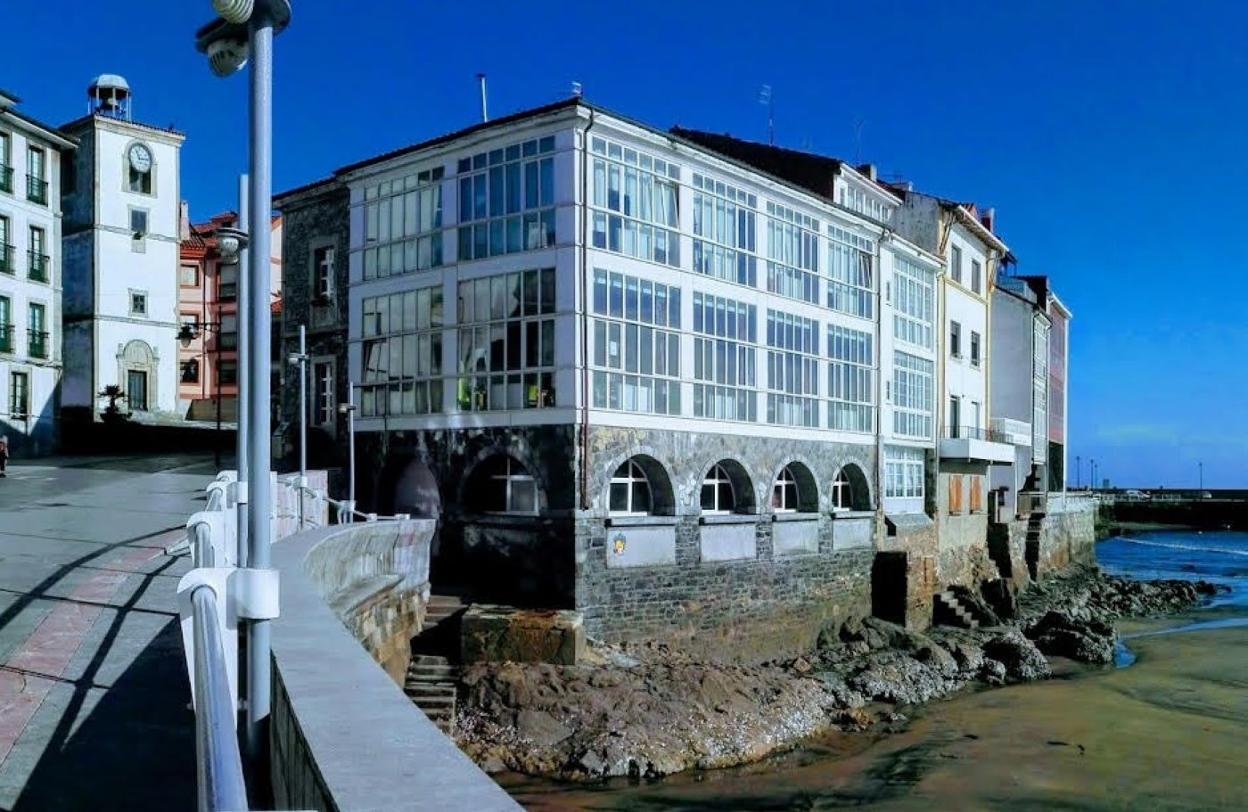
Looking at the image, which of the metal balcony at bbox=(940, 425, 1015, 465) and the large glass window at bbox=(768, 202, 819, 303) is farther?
the metal balcony at bbox=(940, 425, 1015, 465)

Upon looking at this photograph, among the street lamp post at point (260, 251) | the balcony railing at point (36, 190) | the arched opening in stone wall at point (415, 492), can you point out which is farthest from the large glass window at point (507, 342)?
the balcony railing at point (36, 190)

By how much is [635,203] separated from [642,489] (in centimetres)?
627

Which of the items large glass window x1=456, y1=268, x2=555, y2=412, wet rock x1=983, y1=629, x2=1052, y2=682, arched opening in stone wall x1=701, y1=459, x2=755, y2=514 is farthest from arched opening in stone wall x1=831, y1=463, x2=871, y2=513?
large glass window x1=456, y1=268, x2=555, y2=412

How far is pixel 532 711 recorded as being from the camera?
17703 mm

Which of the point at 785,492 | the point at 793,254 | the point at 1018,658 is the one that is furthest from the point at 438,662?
the point at 1018,658

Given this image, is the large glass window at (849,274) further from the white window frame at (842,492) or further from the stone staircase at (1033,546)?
the stone staircase at (1033,546)

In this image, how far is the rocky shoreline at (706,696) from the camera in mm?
17203

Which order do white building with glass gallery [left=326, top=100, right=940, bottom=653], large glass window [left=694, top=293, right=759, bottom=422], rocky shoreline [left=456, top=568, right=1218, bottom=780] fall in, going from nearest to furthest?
rocky shoreline [left=456, top=568, right=1218, bottom=780], white building with glass gallery [left=326, top=100, right=940, bottom=653], large glass window [left=694, top=293, right=759, bottom=422]

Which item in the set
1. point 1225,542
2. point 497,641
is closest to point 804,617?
point 497,641

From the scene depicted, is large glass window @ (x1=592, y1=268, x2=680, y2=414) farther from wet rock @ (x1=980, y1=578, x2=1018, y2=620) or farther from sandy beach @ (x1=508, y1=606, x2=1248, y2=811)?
wet rock @ (x1=980, y1=578, x2=1018, y2=620)

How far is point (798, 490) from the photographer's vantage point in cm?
2903

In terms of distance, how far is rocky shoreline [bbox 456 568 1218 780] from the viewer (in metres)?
17.2

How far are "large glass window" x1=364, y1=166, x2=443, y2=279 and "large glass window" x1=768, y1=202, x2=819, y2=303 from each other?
27.4 ft

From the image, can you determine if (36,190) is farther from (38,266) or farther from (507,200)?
(507,200)
